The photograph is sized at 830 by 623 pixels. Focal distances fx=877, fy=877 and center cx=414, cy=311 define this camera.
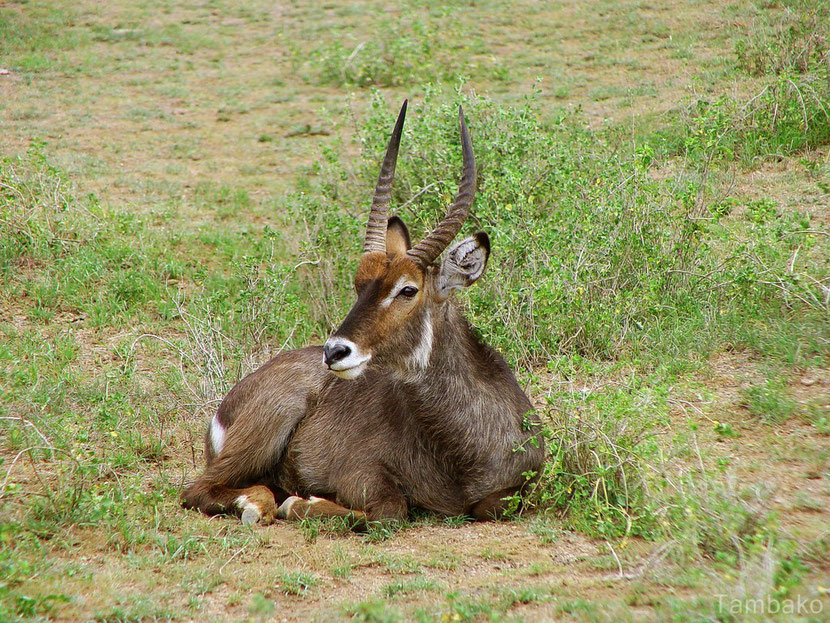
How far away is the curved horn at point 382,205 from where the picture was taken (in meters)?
5.06

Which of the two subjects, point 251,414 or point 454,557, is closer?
point 454,557

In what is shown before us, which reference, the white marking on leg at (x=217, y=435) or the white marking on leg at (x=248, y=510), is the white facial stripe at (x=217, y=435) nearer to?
the white marking on leg at (x=217, y=435)

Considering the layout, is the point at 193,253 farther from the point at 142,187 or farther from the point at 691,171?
the point at 691,171

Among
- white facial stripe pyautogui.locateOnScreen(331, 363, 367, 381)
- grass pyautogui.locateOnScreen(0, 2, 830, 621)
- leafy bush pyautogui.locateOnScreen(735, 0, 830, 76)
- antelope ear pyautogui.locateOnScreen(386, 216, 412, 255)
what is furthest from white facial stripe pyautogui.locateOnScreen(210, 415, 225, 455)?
leafy bush pyautogui.locateOnScreen(735, 0, 830, 76)

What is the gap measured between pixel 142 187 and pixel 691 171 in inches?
236

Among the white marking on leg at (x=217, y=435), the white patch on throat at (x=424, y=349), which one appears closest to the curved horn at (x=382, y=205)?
the white patch on throat at (x=424, y=349)

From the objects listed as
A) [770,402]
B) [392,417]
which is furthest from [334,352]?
[770,402]

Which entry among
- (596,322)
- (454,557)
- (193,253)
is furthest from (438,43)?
(454,557)

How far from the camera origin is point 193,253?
853 cm

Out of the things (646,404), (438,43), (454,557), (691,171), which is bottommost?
(454,557)

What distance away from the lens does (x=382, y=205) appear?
516cm

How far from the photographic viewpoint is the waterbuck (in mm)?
4746

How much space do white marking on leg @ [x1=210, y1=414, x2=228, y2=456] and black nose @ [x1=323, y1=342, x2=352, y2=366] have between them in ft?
3.82

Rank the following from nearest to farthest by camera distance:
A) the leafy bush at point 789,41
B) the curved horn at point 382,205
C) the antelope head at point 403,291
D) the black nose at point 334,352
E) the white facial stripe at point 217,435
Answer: the black nose at point 334,352 → the antelope head at point 403,291 → the curved horn at point 382,205 → the white facial stripe at point 217,435 → the leafy bush at point 789,41
